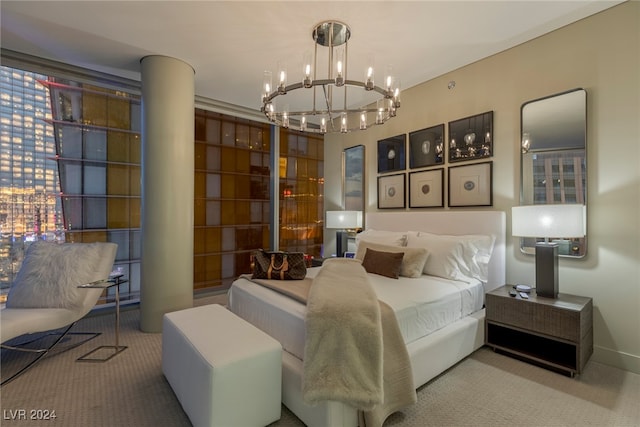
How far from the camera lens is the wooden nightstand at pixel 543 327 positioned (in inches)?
86.7

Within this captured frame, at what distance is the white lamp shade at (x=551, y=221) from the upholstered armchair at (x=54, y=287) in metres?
3.92

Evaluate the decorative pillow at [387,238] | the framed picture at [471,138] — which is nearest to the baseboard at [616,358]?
the decorative pillow at [387,238]

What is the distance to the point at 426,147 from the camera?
3.76 meters

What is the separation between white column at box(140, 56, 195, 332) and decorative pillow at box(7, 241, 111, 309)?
49 centimetres

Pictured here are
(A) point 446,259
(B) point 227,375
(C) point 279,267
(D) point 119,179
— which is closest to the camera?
(B) point 227,375

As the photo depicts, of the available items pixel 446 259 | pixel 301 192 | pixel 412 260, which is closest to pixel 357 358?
pixel 412 260

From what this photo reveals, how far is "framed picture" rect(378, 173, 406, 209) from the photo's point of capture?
408 cm

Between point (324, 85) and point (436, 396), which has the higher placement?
point (324, 85)

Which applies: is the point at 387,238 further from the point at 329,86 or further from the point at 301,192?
the point at 301,192

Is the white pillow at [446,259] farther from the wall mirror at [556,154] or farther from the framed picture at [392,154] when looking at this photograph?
the framed picture at [392,154]

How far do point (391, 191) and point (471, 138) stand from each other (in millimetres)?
1260

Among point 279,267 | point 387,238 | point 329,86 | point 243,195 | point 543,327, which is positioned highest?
point 329,86

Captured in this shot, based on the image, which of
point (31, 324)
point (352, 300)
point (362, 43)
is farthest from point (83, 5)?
point (352, 300)

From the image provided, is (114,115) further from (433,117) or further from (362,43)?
(433,117)
